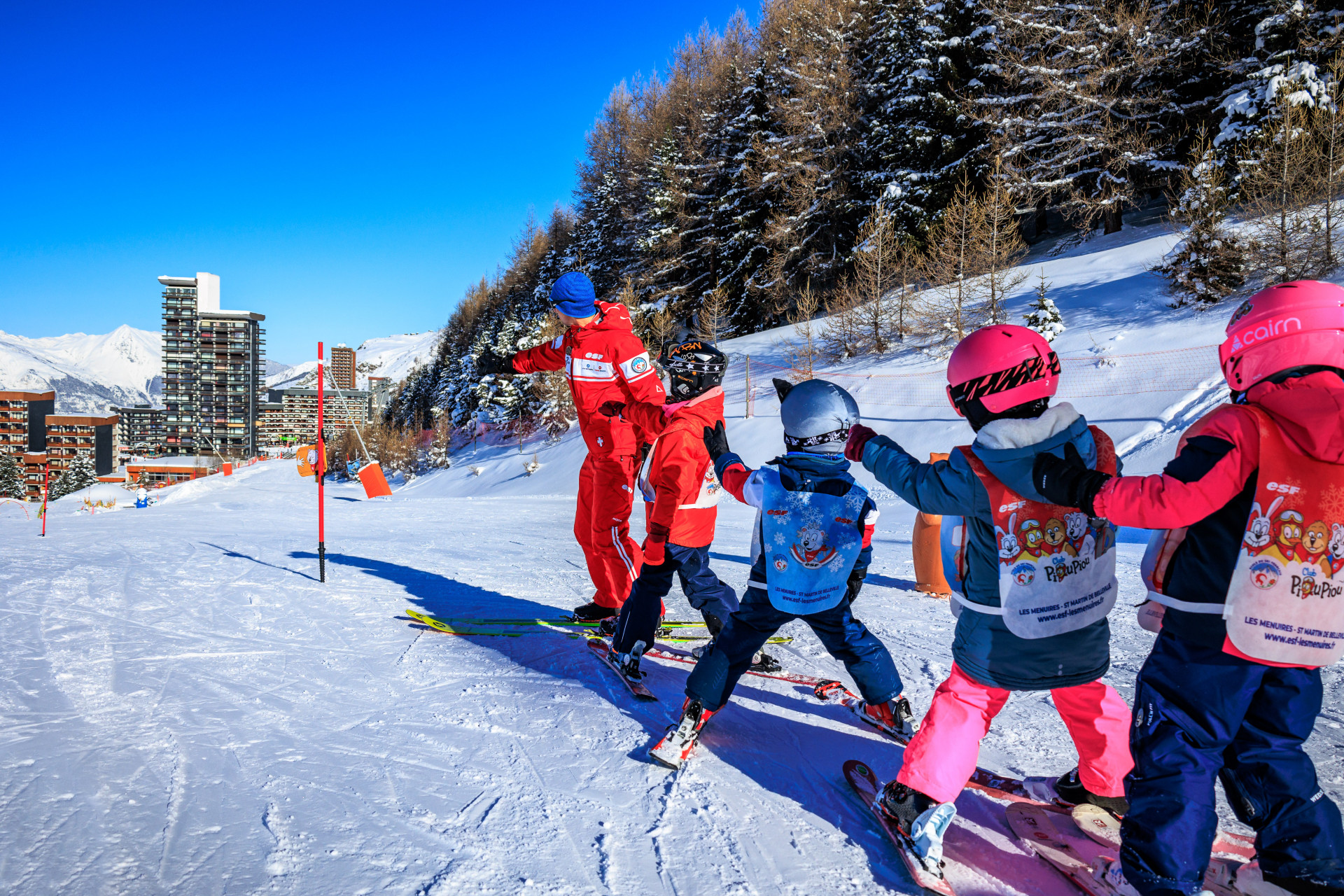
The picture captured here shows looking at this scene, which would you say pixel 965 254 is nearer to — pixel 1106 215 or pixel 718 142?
pixel 1106 215

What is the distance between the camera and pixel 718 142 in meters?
29.6

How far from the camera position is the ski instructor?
14.0ft

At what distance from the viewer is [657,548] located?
3.37m

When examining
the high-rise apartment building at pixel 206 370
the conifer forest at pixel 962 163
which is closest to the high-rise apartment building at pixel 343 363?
the high-rise apartment building at pixel 206 370

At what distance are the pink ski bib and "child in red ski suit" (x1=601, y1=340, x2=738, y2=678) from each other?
6.79 ft

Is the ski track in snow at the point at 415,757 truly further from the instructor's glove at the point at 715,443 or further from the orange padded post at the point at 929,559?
the instructor's glove at the point at 715,443

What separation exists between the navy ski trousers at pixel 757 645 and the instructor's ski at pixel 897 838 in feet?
1.20

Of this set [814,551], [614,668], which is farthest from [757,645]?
[614,668]

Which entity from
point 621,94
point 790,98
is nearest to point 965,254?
point 790,98

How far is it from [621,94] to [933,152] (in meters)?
29.5

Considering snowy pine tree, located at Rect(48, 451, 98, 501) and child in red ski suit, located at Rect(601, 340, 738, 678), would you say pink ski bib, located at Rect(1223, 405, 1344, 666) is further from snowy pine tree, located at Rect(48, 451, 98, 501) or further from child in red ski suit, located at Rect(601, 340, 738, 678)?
snowy pine tree, located at Rect(48, 451, 98, 501)

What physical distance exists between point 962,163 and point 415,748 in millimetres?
22343

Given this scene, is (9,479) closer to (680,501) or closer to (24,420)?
(24,420)

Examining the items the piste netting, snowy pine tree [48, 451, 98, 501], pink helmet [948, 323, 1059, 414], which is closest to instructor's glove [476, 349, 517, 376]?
the piste netting
